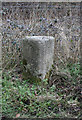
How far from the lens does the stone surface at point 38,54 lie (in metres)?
2.86

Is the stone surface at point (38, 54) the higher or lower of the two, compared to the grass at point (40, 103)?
higher

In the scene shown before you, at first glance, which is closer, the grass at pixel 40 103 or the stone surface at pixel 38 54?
the grass at pixel 40 103

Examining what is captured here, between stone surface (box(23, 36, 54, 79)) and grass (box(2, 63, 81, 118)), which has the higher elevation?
stone surface (box(23, 36, 54, 79))

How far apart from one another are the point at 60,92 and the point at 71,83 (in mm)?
263

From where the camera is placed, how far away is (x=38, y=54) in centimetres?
287

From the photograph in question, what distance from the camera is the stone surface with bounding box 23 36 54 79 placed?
2.86m

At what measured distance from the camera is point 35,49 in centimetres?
287

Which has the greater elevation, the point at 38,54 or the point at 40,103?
the point at 38,54

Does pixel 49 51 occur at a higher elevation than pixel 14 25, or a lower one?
lower

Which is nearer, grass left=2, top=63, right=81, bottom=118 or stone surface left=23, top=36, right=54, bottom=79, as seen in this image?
grass left=2, top=63, right=81, bottom=118

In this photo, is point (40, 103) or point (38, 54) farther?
point (38, 54)

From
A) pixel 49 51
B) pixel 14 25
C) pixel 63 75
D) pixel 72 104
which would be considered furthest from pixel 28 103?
pixel 14 25

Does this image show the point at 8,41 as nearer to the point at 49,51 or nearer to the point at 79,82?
the point at 49,51

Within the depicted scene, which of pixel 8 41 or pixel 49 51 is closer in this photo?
pixel 49 51
